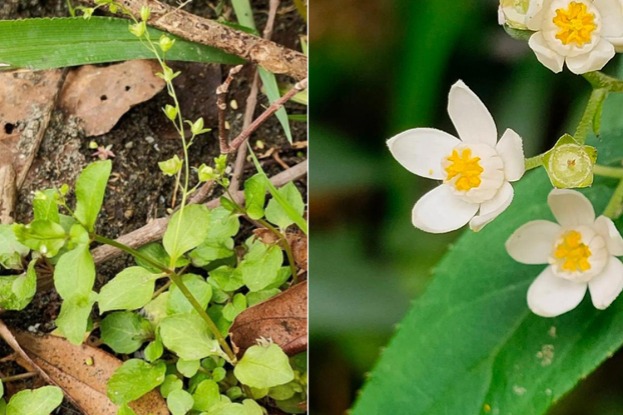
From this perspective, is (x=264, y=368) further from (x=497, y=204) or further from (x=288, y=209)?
Result: (x=497, y=204)

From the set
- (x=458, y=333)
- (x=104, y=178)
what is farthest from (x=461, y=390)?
(x=104, y=178)

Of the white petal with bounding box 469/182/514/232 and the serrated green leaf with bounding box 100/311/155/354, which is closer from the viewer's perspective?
the white petal with bounding box 469/182/514/232

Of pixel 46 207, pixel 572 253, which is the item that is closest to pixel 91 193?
pixel 46 207

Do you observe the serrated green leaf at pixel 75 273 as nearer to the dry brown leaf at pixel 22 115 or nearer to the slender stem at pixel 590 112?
Answer: the dry brown leaf at pixel 22 115

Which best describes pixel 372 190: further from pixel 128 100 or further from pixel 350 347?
pixel 128 100

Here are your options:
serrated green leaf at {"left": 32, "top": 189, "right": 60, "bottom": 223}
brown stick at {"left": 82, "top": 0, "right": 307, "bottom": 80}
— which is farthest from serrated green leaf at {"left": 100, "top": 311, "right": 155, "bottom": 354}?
brown stick at {"left": 82, "top": 0, "right": 307, "bottom": 80}

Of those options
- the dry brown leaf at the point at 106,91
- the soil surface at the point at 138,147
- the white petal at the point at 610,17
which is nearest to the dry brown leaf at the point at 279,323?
the soil surface at the point at 138,147

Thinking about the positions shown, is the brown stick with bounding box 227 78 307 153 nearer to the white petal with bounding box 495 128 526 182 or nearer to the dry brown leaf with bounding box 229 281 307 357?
the dry brown leaf with bounding box 229 281 307 357
